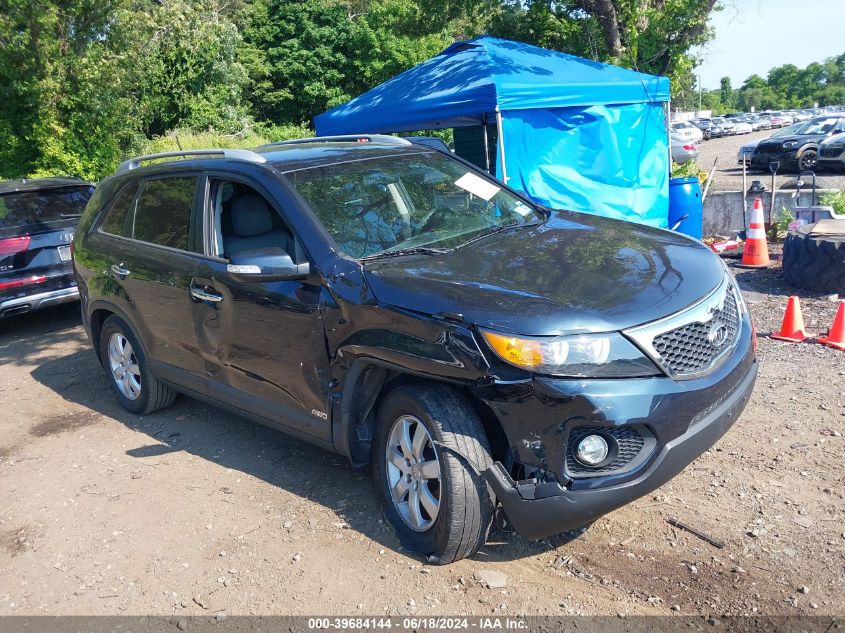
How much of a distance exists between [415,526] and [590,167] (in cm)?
681

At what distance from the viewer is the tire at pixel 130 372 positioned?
5.27 metres

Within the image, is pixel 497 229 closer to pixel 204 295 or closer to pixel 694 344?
pixel 694 344

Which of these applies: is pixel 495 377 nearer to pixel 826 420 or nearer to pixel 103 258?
pixel 826 420

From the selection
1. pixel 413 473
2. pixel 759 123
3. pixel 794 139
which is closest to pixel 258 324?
pixel 413 473

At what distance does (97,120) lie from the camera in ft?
46.7

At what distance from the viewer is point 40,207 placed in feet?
26.4

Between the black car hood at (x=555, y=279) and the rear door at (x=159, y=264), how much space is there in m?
1.58

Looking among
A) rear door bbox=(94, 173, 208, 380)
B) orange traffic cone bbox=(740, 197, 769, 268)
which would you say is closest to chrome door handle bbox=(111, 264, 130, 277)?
rear door bbox=(94, 173, 208, 380)

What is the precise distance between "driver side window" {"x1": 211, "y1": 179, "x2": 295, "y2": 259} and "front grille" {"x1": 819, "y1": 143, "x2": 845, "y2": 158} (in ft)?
61.2

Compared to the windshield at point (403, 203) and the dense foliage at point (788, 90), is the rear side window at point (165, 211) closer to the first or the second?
the windshield at point (403, 203)

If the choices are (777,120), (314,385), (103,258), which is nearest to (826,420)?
(314,385)

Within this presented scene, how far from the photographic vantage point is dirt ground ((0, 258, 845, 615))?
3.13 meters

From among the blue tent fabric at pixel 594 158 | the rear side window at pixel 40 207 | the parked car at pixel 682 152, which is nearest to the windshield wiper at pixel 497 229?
the blue tent fabric at pixel 594 158

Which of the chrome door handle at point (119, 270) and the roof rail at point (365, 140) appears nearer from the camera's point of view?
the roof rail at point (365, 140)
